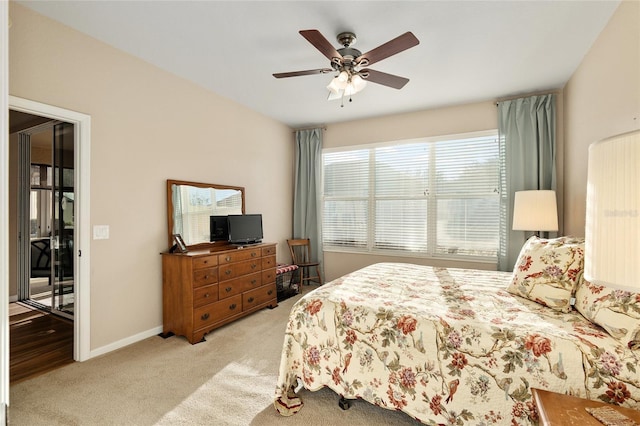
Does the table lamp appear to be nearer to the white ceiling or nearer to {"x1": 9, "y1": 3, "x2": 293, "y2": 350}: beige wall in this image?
the white ceiling

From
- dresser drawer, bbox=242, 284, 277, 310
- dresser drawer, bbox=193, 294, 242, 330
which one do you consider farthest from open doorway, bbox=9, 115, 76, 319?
dresser drawer, bbox=242, 284, 277, 310

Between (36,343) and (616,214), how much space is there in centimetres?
424

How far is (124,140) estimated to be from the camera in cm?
288

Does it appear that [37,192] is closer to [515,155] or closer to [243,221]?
[243,221]

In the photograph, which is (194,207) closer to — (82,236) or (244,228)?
(244,228)

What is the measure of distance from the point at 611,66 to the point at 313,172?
3.65 m

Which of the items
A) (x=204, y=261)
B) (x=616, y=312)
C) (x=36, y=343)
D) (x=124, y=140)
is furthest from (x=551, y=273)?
(x=36, y=343)

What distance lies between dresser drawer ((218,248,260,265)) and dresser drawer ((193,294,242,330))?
0.42 meters

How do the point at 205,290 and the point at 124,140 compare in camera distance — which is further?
the point at 205,290

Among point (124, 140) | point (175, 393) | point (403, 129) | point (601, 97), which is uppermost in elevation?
point (403, 129)

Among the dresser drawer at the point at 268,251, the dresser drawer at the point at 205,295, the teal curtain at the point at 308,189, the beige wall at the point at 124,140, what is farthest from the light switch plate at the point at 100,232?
the teal curtain at the point at 308,189

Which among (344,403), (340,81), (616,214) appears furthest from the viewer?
(340,81)

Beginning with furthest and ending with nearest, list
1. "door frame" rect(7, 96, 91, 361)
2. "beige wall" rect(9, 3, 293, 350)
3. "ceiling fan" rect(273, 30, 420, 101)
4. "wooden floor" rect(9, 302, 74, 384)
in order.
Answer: "door frame" rect(7, 96, 91, 361) → "wooden floor" rect(9, 302, 74, 384) → "beige wall" rect(9, 3, 293, 350) → "ceiling fan" rect(273, 30, 420, 101)

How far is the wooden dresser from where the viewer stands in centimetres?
298
